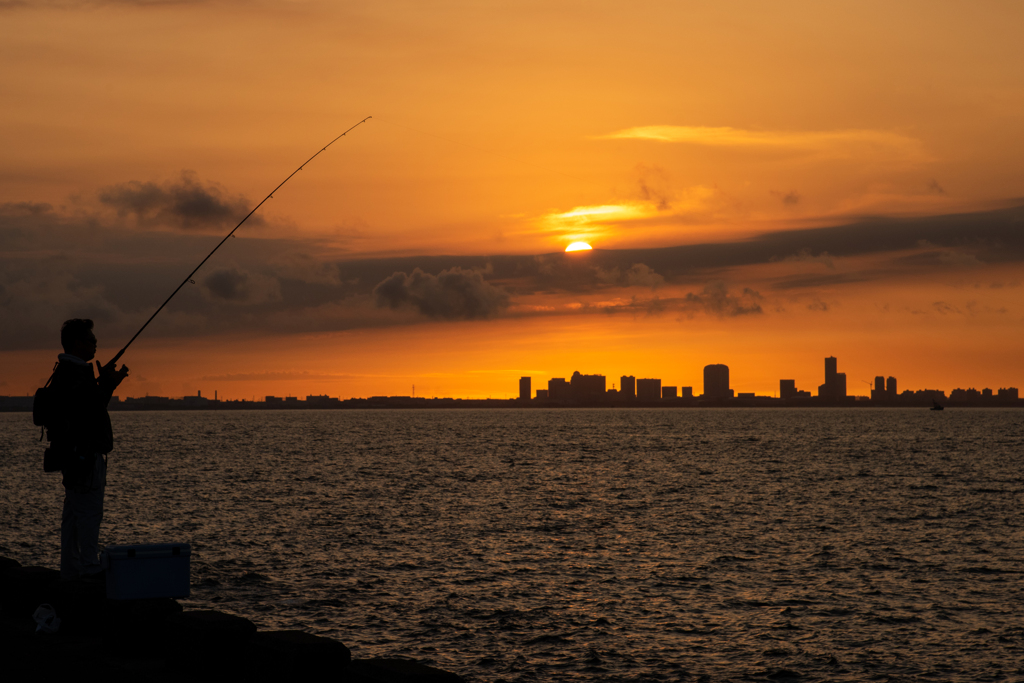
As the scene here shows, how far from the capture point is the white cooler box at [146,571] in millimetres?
7938

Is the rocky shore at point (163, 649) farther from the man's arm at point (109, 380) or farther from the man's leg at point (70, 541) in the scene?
the man's arm at point (109, 380)

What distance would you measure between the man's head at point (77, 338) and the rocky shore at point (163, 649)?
218cm

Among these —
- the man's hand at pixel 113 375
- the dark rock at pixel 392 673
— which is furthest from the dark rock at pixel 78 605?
the dark rock at pixel 392 673

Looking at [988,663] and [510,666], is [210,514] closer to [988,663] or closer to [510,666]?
[510,666]

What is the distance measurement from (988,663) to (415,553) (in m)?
17.7

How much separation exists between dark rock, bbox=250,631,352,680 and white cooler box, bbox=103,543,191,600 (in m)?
1.43

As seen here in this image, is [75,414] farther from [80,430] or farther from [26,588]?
[26,588]

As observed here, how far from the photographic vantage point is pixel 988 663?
59.4 ft

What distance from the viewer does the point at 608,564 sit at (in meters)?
29.0

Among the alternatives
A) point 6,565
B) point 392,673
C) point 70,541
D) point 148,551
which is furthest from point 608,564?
point 392,673

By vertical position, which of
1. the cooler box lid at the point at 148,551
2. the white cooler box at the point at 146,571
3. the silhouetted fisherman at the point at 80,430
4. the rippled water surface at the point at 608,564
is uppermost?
the silhouetted fisherman at the point at 80,430

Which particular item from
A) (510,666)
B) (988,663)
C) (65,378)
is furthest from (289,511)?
(65,378)

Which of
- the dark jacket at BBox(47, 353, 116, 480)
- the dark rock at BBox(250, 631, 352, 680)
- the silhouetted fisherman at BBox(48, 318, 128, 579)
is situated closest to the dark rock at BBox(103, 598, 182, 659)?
the silhouetted fisherman at BBox(48, 318, 128, 579)

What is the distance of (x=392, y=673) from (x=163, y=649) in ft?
9.75
